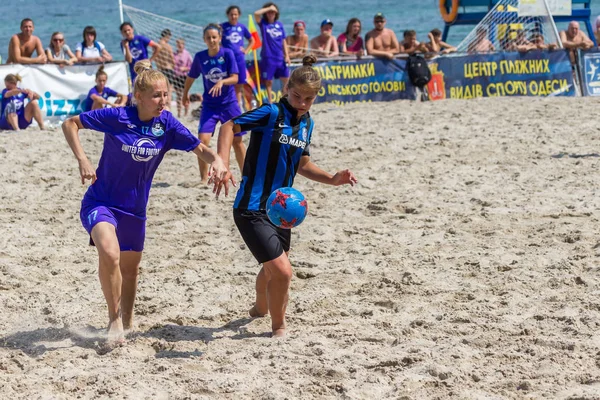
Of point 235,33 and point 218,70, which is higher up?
point 235,33

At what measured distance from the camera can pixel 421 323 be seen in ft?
16.5

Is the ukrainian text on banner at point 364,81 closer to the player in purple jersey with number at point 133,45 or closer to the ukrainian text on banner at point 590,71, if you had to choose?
the player in purple jersey with number at point 133,45

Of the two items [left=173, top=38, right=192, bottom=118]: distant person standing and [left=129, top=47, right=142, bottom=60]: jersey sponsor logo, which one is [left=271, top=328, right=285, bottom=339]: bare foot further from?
[left=173, top=38, right=192, bottom=118]: distant person standing

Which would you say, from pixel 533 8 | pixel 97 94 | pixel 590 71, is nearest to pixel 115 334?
pixel 97 94

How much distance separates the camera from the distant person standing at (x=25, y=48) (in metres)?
13.1

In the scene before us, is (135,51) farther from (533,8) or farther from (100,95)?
(533,8)

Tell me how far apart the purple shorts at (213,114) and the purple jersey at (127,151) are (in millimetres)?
4151

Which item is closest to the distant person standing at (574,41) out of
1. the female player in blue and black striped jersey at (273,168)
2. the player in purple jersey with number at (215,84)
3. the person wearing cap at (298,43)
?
the person wearing cap at (298,43)

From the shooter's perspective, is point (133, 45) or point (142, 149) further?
point (133, 45)

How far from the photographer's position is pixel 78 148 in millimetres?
4676

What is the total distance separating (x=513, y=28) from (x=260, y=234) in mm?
12367

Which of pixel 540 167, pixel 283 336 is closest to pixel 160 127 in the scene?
pixel 283 336

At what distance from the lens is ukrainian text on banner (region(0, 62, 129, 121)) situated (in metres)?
12.9

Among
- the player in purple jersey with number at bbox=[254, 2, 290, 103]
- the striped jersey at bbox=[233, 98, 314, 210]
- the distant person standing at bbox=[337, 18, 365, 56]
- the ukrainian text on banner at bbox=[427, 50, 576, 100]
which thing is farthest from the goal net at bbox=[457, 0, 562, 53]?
the striped jersey at bbox=[233, 98, 314, 210]
